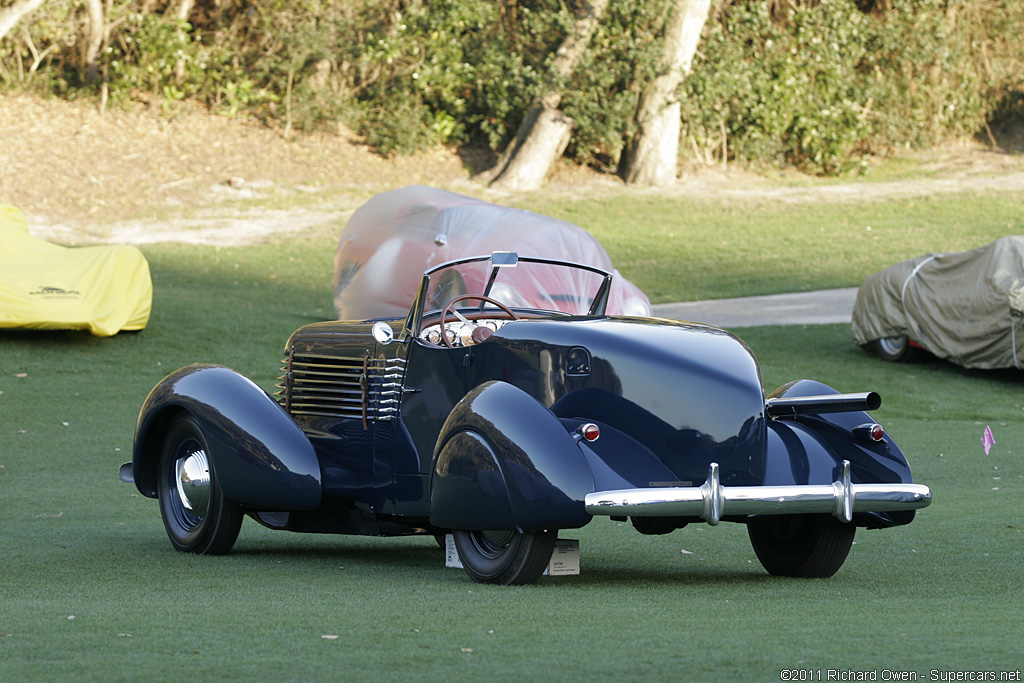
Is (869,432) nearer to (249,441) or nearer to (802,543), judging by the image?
(802,543)

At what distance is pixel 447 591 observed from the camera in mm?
5371

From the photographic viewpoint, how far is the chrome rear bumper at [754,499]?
5051 millimetres

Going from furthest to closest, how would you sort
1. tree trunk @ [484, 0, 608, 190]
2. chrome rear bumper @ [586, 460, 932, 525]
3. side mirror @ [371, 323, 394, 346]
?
tree trunk @ [484, 0, 608, 190]
side mirror @ [371, 323, 394, 346]
chrome rear bumper @ [586, 460, 932, 525]

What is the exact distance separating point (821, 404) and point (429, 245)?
1041 cm

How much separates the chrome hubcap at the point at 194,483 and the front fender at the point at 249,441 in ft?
0.66

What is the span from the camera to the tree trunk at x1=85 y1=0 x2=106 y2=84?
30.8 metres

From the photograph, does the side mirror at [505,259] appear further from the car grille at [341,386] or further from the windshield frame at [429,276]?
the car grille at [341,386]

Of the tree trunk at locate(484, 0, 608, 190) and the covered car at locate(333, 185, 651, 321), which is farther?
the tree trunk at locate(484, 0, 608, 190)

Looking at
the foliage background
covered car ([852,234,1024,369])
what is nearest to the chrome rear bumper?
covered car ([852,234,1024,369])

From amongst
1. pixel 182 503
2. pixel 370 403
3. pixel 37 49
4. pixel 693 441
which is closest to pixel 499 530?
pixel 693 441

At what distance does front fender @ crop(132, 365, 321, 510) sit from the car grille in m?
0.28

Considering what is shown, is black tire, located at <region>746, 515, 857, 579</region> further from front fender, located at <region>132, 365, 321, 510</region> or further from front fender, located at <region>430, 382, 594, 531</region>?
front fender, located at <region>132, 365, 321, 510</region>

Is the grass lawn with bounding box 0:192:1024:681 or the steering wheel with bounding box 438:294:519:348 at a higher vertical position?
the steering wheel with bounding box 438:294:519:348

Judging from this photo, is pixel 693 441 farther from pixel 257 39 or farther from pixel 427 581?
pixel 257 39
